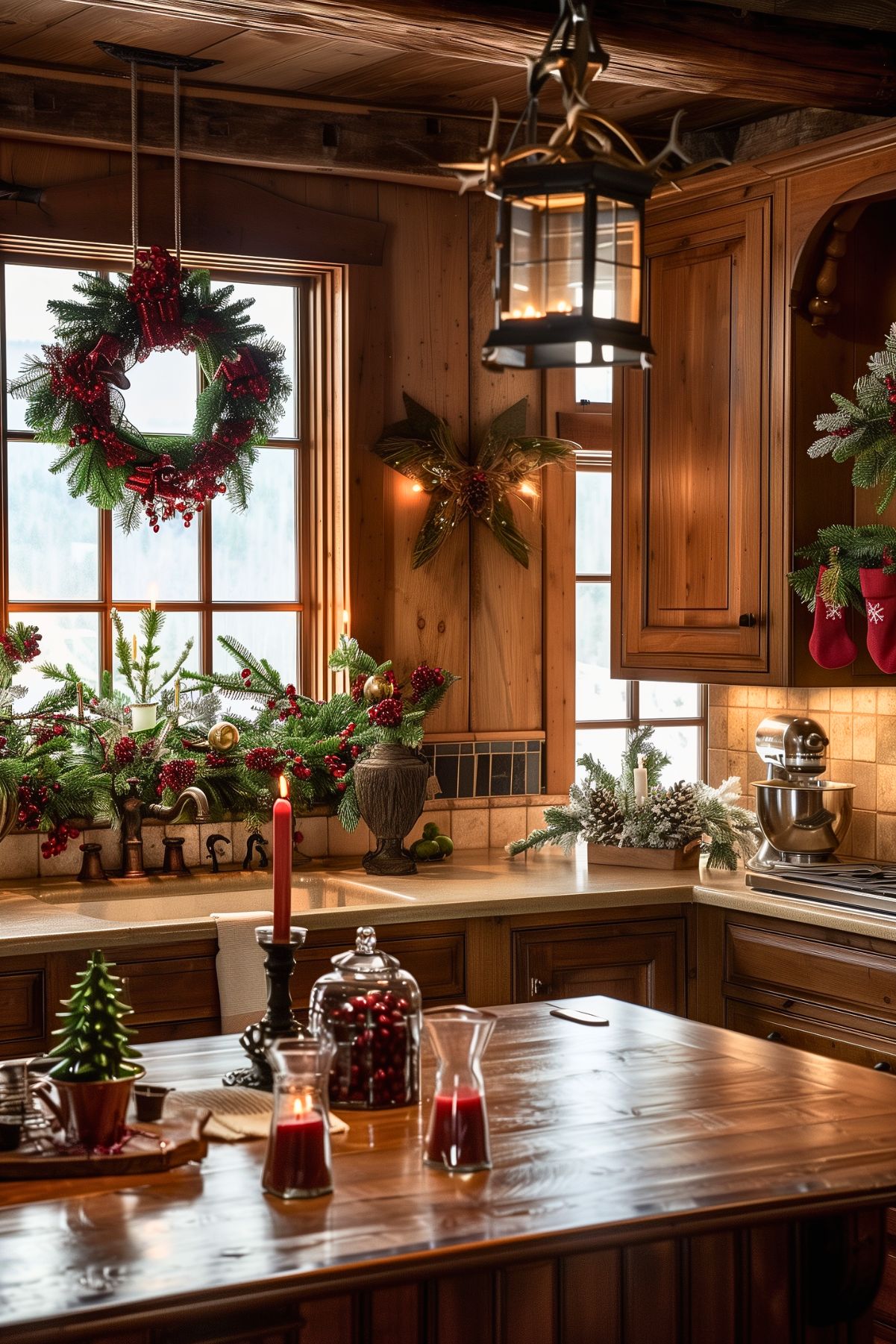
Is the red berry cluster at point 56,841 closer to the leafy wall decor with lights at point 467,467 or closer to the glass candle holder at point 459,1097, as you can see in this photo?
the leafy wall decor with lights at point 467,467

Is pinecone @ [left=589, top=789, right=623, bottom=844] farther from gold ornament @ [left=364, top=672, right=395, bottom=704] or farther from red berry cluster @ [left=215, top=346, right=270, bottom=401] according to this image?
red berry cluster @ [left=215, top=346, right=270, bottom=401]

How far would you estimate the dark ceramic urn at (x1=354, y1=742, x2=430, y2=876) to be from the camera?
12.8 ft

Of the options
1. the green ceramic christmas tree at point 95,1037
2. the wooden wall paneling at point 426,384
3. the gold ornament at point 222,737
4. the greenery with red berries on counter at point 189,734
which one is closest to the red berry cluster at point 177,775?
the greenery with red berries on counter at point 189,734

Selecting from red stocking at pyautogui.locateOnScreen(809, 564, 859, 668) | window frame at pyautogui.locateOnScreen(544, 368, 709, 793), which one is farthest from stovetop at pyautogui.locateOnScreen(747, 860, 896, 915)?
window frame at pyautogui.locateOnScreen(544, 368, 709, 793)

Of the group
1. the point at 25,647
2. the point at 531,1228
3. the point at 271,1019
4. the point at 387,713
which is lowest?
the point at 531,1228

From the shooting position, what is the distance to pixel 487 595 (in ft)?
14.5

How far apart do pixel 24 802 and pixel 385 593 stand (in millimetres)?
1178

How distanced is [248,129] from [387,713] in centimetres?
156

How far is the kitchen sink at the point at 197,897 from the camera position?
A: 3.56 meters

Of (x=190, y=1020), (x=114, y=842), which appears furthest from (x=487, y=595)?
(x=190, y=1020)

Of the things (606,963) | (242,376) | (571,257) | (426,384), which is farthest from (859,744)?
(571,257)

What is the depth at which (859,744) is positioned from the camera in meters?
4.04

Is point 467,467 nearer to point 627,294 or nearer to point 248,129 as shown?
point 248,129

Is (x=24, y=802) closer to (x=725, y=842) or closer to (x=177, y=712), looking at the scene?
(x=177, y=712)
